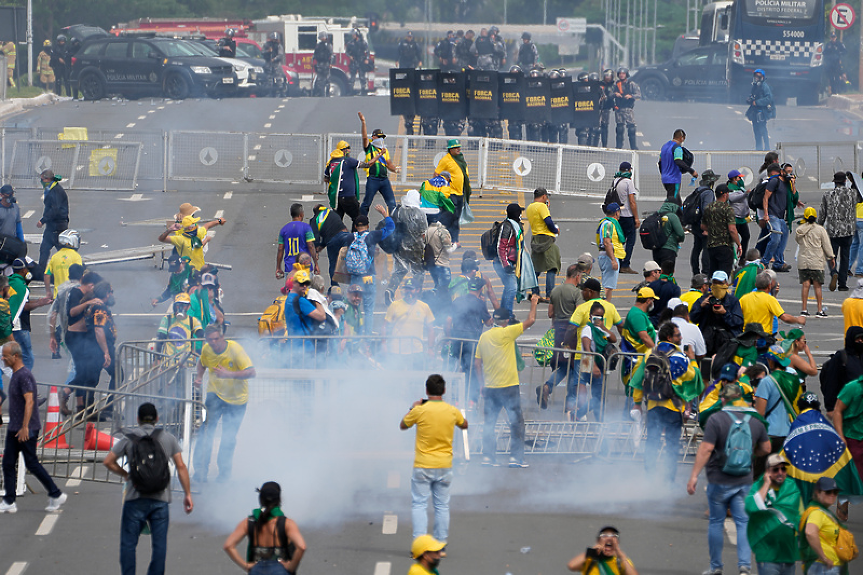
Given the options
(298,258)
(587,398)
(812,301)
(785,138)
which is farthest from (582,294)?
(785,138)

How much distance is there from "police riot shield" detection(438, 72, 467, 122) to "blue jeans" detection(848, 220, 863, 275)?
446 inches

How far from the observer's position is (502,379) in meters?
11.5

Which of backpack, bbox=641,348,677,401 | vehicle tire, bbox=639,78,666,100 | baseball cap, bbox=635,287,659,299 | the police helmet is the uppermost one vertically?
vehicle tire, bbox=639,78,666,100

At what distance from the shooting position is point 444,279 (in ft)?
52.5

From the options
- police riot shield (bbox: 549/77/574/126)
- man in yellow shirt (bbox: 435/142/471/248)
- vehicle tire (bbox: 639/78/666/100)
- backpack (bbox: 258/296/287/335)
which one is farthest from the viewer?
vehicle tire (bbox: 639/78/666/100)

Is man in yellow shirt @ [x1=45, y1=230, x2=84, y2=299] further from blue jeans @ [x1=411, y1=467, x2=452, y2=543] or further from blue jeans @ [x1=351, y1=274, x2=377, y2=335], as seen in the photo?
blue jeans @ [x1=411, y1=467, x2=452, y2=543]

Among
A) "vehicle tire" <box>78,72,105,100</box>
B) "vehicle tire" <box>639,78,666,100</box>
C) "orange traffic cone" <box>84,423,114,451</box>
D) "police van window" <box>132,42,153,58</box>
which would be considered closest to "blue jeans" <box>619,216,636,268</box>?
"orange traffic cone" <box>84,423,114,451</box>

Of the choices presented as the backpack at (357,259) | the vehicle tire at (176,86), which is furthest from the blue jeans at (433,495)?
the vehicle tire at (176,86)

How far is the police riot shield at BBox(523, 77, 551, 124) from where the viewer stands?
28.5 m

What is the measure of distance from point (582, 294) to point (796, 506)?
5.01 metres

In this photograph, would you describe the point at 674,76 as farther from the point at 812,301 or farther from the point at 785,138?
the point at 812,301

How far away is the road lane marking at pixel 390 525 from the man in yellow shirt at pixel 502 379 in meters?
1.42

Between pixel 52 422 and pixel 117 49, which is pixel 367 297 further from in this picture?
pixel 117 49

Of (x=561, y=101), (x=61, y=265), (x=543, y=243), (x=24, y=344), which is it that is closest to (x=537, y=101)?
(x=561, y=101)
